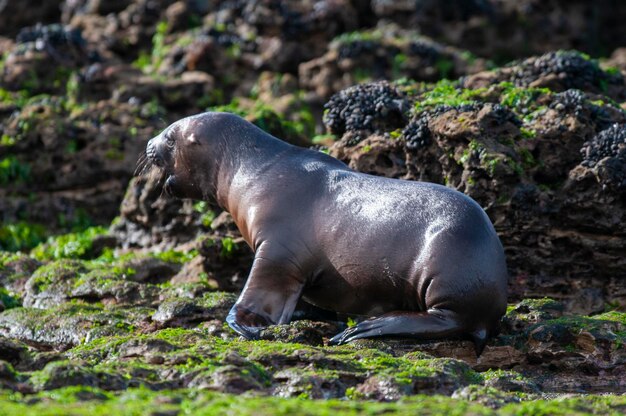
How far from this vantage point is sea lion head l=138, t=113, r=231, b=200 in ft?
32.6

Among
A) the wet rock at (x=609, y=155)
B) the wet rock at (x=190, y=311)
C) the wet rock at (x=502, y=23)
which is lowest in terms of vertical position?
the wet rock at (x=502, y=23)

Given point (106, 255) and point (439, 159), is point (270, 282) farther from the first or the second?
point (106, 255)

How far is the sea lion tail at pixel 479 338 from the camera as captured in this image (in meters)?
8.15

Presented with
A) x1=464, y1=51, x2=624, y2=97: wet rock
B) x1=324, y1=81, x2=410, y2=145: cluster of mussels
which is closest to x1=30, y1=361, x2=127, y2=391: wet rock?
Result: x1=324, y1=81, x2=410, y2=145: cluster of mussels

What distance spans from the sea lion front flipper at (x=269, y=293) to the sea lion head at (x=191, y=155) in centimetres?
141

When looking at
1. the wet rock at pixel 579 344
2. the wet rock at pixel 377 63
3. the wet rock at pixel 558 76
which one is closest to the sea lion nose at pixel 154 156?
the wet rock at pixel 579 344

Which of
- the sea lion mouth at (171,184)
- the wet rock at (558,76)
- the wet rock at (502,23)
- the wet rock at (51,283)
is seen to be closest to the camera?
the sea lion mouth at (171,184)

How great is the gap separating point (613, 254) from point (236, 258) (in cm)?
347

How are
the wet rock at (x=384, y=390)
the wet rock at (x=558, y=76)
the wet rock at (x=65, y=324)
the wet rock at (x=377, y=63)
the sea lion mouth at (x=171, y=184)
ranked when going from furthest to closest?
the wet rock at (x=377, y=63), the wet rock at (x=558, y=76), the sea lion mouth at (x=171, y=184), the wet rock at (x=65, y=324), the wet rock at (x=384, y=390)

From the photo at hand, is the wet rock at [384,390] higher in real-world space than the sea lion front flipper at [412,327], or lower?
higher

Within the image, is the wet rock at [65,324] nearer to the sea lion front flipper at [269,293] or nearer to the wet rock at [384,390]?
the sea lion front flipper at [269,293]

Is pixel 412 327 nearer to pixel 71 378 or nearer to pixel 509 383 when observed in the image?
pixel 509 383

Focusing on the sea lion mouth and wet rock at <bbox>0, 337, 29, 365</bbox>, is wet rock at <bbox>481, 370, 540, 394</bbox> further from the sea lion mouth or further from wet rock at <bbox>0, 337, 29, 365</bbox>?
A: the sea lion mouth

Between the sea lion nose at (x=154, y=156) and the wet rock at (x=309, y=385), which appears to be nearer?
the wet rock at (x=309, y=385)
